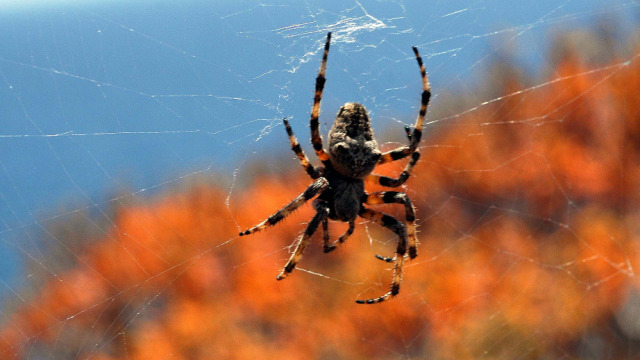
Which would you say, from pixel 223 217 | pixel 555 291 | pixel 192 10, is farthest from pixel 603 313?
pixel 192 10

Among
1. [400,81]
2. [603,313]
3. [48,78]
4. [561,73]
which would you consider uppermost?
[48,78]

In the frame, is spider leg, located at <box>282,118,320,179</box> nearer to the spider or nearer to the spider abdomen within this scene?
the spider

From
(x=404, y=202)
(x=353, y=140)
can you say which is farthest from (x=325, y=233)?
(x=353, y=140)

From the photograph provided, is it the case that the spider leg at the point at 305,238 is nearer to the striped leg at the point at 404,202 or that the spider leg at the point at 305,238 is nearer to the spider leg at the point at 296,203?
the spider leg at the point at 296,203

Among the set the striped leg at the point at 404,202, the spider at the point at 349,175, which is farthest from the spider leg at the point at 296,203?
the striped leg at the point at 404,202

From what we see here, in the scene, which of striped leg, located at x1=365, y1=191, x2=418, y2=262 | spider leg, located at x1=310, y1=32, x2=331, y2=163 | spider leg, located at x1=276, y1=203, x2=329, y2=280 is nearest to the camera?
spider leg, located at x1=310, y1=32, x2=331, y2=163

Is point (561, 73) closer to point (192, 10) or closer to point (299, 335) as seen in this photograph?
point (299, 335)

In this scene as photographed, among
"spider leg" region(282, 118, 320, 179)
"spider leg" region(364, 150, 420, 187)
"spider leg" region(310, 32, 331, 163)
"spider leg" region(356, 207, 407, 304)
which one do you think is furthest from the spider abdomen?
"spider leg" region(356, 207, 407, 304)
